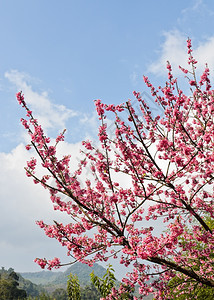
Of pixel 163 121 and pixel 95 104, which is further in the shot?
pixel 163 121

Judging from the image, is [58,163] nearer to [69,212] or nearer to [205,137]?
[69,212]

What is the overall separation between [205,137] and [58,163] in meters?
3.15

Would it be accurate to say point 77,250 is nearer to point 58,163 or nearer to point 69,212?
point 69,212

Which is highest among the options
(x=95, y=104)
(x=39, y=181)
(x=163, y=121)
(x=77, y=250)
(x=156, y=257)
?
(x=163, y=121)

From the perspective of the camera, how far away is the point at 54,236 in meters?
5.69

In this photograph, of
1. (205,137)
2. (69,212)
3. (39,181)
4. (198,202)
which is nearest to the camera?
(39,181)

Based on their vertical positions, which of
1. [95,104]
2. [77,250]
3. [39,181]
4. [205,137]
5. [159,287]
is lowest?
[159,287]

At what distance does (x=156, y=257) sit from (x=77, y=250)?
5.72 feet

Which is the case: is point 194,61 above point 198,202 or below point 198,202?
above

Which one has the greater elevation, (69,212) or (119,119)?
(119,119)

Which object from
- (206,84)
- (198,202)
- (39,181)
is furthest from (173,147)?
(39,181)

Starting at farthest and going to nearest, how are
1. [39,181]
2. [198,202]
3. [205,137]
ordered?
[198,202]
[205,137]
[39,181]

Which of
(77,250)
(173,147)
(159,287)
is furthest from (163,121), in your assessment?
(159,287)

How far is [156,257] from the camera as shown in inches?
189
